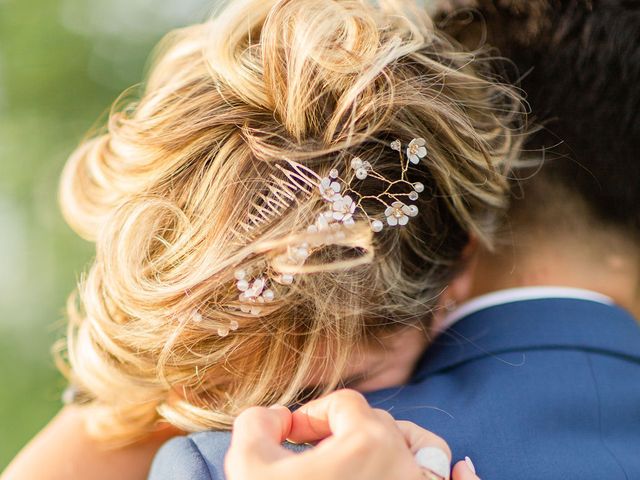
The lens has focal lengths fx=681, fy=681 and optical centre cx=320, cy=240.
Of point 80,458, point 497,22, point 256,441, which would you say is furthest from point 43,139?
point 256,441

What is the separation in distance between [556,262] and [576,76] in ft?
1.33

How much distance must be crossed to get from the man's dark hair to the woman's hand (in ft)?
2.54

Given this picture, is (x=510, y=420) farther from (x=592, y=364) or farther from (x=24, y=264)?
(x=24, y=264)

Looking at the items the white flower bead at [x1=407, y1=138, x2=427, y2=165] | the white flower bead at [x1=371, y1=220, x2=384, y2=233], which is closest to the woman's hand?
the white flower bead at [x1=371, y1=220, x2=384, y2=233]

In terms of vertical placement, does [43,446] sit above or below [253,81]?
below

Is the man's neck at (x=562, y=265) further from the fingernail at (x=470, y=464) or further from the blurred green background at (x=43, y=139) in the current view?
the blurred green background at (x=43, y=139)

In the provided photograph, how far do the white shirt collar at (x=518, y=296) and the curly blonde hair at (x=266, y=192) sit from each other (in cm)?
13

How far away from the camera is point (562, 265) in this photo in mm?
1513

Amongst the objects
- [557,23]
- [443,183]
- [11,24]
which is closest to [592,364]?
[443,183]

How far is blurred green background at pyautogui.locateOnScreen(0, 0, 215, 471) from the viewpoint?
305 cm

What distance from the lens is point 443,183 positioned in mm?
1265

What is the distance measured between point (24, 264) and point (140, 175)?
216 centimetres

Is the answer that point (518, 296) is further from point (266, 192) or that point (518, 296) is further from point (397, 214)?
point (266, 192)

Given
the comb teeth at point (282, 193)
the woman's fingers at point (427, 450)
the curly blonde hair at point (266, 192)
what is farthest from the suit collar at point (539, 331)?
the comb teeth at point (282, 193)
